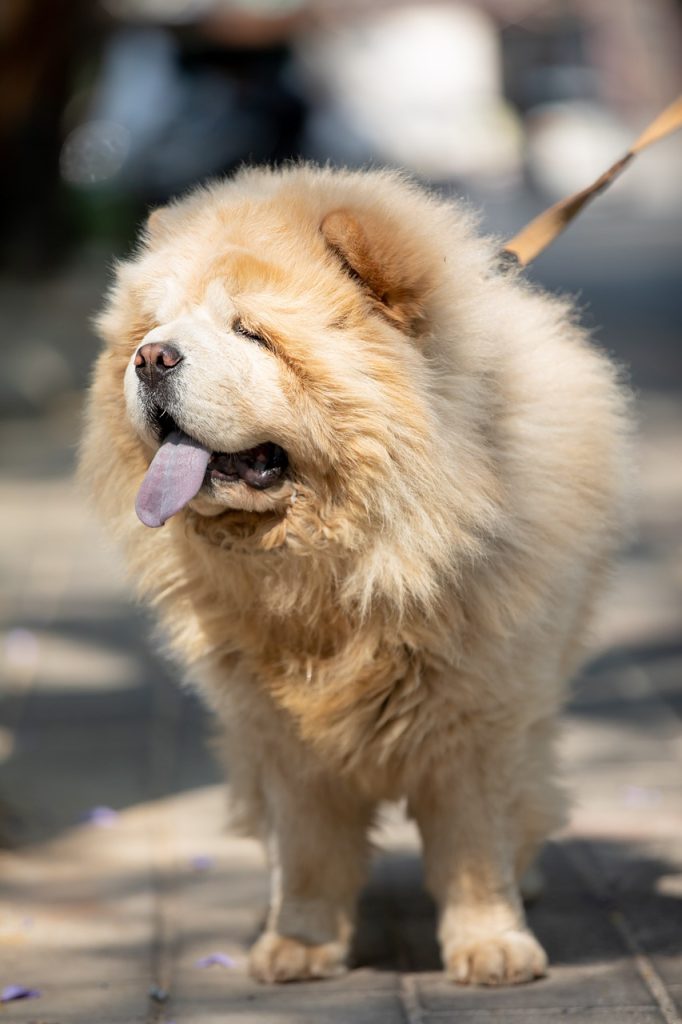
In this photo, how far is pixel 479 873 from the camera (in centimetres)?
297

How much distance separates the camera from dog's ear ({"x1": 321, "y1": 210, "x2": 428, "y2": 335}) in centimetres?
262

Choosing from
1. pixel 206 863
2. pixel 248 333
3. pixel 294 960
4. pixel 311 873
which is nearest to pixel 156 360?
pixel 248 333

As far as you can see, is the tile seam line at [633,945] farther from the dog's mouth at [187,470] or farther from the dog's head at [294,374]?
the dog's mouth at [187,470]

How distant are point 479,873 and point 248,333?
50.9 inches

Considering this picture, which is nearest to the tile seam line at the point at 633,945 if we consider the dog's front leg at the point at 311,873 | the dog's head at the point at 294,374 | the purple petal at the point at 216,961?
the dog's front leg at the point at 311,873

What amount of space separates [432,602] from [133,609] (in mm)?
3577

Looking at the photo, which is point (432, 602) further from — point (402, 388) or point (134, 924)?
point (134, 924)

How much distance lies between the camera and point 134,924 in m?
3.31

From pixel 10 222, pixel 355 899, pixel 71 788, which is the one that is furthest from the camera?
pixel 10 222

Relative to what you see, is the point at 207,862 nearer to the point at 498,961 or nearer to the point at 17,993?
the point at 17,993

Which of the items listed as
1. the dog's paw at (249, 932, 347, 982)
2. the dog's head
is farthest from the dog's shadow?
the dog's head

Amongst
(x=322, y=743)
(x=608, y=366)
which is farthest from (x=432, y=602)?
(x=608, y=366)

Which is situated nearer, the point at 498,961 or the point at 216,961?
the point at 498,961

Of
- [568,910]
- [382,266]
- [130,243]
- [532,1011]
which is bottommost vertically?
[532,1011]
